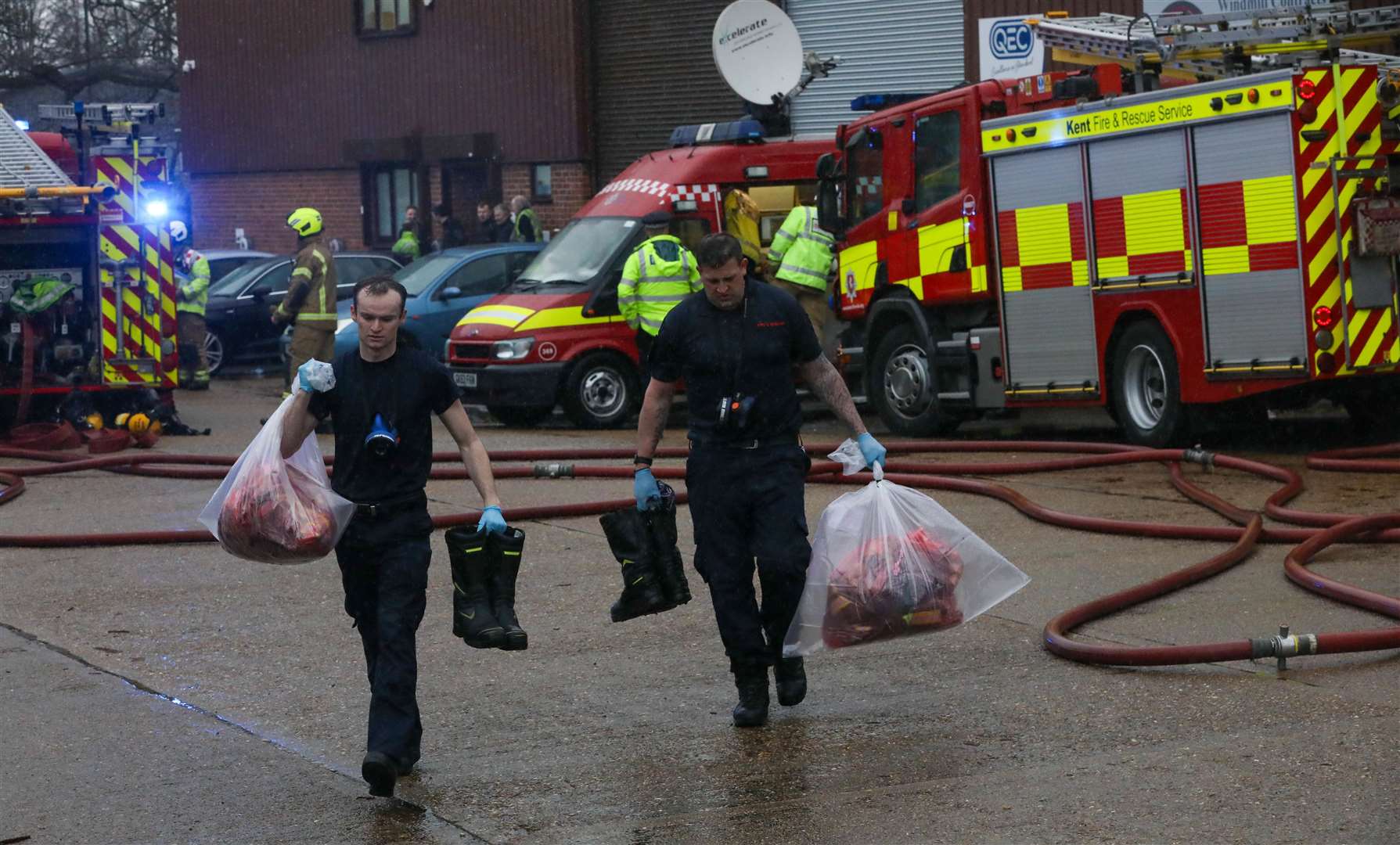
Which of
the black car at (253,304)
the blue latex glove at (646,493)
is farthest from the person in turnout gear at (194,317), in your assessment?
the blue latex glove at (646,493)

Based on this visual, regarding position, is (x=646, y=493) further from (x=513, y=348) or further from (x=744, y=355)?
(x=513, y=348)

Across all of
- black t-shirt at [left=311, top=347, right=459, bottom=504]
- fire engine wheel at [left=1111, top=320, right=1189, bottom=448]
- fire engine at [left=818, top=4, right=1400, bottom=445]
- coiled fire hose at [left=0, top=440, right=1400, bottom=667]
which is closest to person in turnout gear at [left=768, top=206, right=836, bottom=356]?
fire engine at [left=818, top=4, right=1400, bottom=445]

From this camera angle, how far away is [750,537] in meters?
6.37

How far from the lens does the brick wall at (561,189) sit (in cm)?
2761

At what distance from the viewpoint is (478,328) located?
53.4 ft

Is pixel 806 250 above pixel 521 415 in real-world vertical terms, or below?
above

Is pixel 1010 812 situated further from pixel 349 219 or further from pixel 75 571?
pixel 349 219

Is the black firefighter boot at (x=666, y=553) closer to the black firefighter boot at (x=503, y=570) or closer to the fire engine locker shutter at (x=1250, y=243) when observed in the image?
the black firefighter boot at (x=503, y=570)

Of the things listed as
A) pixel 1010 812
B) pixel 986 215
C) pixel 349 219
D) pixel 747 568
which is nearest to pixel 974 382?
pixel 986 215

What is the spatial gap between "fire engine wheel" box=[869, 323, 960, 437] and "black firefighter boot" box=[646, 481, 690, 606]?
794 centimetres

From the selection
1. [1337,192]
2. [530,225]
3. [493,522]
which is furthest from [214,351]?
[493,522]

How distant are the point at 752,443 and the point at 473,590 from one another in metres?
1.06

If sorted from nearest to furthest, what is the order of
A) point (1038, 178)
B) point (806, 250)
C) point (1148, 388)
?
Result: point (1148, 388) < point (1038, 178) < point (806, 250)

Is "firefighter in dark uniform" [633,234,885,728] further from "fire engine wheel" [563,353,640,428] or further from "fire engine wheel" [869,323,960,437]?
"fire engine wheel" [563,353,640,428]
